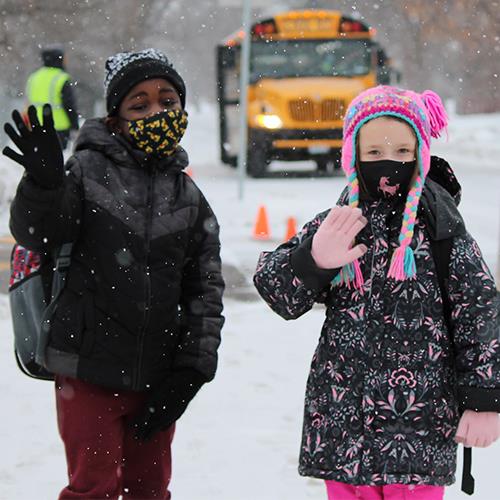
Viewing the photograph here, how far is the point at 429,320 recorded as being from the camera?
8.39 ft

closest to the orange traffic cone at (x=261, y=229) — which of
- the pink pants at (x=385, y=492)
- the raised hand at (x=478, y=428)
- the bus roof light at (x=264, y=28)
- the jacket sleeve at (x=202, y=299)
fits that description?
the jacket sleeve at (x=202, y=299)

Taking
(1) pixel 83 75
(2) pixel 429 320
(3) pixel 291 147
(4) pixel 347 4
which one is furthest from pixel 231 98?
(4) pixel 347 4

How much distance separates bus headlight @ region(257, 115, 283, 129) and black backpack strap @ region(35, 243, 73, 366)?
1551 cm

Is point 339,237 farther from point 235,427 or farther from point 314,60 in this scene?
point 314,60

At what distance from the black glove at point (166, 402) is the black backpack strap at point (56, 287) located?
1.06ft

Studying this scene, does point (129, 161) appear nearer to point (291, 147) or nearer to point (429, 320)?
point (429, 320)

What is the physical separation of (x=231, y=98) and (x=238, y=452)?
50.1 ft

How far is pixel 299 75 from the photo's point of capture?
730 inches

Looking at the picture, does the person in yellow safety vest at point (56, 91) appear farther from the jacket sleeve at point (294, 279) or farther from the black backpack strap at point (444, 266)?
the black backpack strap at point (444, 266)

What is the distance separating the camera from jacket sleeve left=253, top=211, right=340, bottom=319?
2.56m

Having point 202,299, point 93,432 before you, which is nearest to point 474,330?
point 202,299

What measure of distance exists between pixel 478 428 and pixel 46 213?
1.24 meters

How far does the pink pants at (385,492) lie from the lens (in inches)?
102

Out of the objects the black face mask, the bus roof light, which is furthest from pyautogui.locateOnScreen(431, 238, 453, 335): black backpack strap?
the bus roof light
